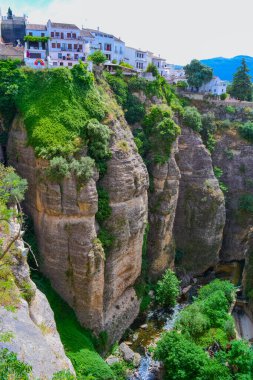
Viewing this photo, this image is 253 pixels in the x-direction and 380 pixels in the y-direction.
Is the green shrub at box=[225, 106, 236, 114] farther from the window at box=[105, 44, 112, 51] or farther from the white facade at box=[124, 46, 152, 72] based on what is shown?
the window at box=[105, 44, 112, 51]

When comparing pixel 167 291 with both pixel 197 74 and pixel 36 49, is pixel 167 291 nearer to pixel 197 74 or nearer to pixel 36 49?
pixel 36 49

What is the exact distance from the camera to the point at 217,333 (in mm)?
30391

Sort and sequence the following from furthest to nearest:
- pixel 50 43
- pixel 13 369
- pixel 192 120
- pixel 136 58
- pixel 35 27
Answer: pixel 136 58 < pixel 192 120 < pixel 35 27 < pixel 50 43 < pixel 13 369

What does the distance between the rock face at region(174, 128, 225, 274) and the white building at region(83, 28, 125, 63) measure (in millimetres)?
15737

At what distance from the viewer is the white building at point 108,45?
49344 millimetres

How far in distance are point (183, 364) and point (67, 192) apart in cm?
1523

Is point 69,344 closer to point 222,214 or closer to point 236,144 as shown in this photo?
point 222,214

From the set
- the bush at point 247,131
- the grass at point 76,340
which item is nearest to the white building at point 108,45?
the bush at point 247,131

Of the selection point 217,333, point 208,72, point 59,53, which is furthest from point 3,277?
point 208,72

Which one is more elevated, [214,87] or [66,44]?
[66,44]

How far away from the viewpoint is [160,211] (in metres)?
39.5

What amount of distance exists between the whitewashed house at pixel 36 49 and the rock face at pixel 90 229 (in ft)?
26.2

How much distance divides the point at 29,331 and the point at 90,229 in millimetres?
13935

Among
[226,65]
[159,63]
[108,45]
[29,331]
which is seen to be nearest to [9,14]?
[108,45]
